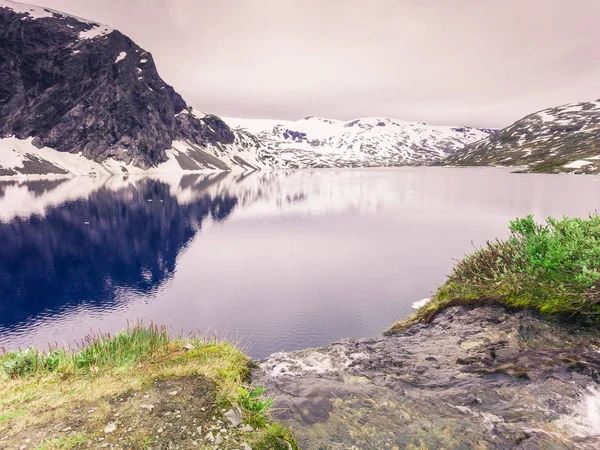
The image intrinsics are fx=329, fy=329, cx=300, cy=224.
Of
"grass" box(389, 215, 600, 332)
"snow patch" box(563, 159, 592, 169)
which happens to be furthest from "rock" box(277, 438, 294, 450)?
"snow patch" box(563, 159, 592, 169)

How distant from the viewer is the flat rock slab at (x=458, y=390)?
274 inches

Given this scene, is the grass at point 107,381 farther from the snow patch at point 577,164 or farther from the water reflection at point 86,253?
the snow patch at point 577,164

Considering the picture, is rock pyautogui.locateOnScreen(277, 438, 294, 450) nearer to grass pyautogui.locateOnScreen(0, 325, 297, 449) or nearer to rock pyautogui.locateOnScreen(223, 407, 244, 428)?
grass pyautogui.locateOnScreen(0, 325, 297, 449)

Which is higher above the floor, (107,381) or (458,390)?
(107,381)

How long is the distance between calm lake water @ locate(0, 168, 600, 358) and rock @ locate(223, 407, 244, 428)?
747 cm

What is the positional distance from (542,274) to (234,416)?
1144 centimetres

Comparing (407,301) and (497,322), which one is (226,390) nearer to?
(497,322)

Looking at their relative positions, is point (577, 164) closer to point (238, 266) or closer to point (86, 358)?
point (238, 266)

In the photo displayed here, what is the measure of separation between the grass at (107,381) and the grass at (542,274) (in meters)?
9.36

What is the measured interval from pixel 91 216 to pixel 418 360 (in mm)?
70335

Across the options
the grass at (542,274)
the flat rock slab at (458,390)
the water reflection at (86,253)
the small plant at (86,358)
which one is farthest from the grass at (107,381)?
the water reflection at (86,253)

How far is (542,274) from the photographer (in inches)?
464

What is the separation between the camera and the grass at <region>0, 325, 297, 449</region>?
20.1 ft

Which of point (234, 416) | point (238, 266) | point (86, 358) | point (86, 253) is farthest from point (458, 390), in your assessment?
point (86, 253)
